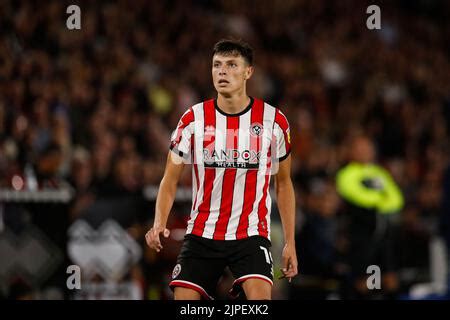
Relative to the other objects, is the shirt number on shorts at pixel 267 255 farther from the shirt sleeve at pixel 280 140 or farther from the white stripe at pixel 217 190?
the shirt sleeve at pixel 280 140

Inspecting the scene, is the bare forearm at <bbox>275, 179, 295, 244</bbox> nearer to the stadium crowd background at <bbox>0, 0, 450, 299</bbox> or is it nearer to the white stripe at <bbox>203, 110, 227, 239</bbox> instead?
the white stripe at <bbox>203, 110, 227, 239</bbox>

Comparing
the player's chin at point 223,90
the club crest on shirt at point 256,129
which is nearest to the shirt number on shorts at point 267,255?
the club crest on shirt at point 256,129

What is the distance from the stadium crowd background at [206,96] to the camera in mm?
9836

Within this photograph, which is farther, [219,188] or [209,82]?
[209,82]

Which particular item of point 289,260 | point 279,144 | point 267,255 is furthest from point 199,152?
point 289,260

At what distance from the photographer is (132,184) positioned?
986 cm

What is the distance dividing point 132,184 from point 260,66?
5.37 metres

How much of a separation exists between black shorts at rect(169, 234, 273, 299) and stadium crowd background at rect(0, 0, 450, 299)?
10.9 ft

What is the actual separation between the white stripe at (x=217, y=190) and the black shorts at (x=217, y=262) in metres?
0.07

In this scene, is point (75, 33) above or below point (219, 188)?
above

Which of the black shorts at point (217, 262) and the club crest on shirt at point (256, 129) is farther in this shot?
the club crest on shirt at point (256, 129)

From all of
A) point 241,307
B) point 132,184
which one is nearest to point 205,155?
point 241,307

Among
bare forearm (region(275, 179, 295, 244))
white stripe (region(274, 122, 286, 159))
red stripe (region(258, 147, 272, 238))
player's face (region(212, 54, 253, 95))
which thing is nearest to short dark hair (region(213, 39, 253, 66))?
player's face (region(212, 54, 253, 95))

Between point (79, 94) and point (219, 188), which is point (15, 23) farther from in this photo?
point (219, 188)
